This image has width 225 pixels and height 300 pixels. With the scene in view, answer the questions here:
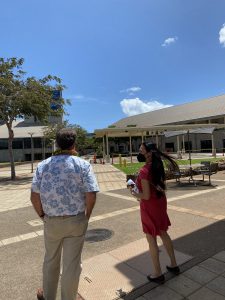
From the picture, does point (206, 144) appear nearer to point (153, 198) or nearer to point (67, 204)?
point (153, 198)

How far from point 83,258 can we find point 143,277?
1201 millimetres

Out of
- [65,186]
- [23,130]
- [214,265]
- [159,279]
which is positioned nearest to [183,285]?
[159,279]

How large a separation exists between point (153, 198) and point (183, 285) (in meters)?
1.07

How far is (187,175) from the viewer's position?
13.6 meters

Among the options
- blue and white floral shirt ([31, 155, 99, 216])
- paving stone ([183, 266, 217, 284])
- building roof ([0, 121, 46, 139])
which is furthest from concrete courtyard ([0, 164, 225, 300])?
building roof ([0, 121, 46, 139])

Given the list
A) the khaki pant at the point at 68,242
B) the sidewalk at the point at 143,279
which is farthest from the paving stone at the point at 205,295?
the khaki pant at the point at 68,242

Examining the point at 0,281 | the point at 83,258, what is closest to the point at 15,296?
the point at 0,281

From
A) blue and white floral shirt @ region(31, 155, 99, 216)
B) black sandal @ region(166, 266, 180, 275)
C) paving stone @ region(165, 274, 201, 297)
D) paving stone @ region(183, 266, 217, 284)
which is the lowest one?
paving stone @ region(165, 274, 201, 297)

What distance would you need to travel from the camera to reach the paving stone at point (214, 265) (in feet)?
13.5

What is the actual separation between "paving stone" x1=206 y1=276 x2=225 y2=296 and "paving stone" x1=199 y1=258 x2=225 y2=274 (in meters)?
0.21

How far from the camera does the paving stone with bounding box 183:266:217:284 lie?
3.88 m

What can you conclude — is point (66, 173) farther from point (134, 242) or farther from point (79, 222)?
point (134, 242)

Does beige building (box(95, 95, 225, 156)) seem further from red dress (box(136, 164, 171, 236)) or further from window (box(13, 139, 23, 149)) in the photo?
red dress (box(136, 164, 171, 236))

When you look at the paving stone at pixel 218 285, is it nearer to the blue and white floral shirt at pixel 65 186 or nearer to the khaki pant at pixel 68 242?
the khaki pant at pixel 68 242
